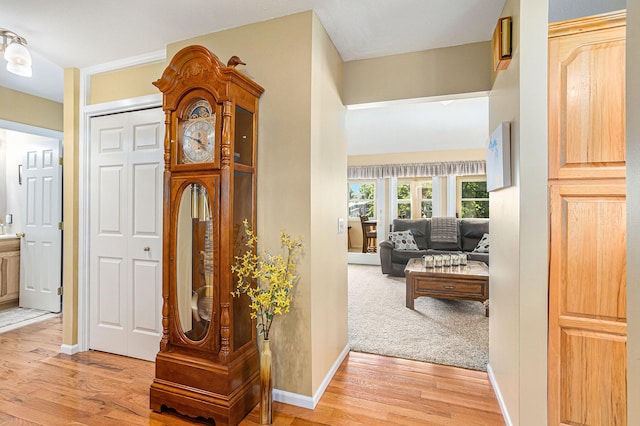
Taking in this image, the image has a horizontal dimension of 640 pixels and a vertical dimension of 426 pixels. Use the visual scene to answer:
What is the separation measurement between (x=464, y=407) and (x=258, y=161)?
2.08m

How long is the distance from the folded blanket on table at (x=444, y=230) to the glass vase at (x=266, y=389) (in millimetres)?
4822

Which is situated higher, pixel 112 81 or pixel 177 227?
pixel 112 81

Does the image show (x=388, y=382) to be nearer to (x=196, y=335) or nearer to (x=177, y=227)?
(x=196, y=335)

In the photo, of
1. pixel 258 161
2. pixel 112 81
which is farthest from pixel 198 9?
pixel 112 81

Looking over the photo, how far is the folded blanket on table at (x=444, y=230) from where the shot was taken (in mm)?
5895

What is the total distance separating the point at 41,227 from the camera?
3904mm

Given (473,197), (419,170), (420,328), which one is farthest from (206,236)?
(473,197)

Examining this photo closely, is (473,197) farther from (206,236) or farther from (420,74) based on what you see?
(206,236)

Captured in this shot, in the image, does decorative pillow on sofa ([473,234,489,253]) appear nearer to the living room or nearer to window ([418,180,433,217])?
window ([418,180,433,217])

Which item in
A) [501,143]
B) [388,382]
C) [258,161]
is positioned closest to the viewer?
[501,143]

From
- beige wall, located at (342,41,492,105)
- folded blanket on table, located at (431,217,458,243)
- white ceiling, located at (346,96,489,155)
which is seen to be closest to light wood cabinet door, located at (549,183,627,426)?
beige wall, located at (342,41,492,105)

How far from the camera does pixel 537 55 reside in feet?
5.04

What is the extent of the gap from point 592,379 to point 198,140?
242cm

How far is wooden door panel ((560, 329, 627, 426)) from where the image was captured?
1.47 metres
